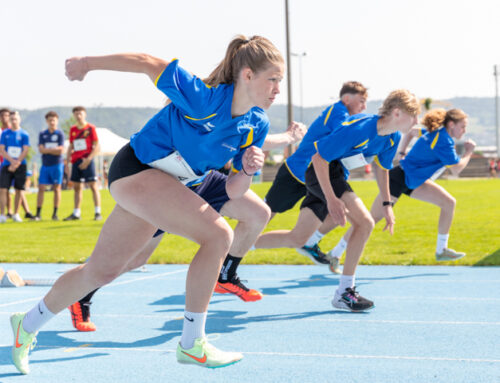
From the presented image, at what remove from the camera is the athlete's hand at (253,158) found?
333 centimetres

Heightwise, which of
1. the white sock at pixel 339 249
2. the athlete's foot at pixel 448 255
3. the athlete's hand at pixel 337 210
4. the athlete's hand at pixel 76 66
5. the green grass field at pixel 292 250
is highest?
the athlete's hand at pixel 76 66

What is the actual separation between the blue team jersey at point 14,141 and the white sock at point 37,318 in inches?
435

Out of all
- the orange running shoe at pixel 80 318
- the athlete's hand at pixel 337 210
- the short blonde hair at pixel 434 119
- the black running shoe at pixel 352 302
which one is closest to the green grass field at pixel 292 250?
the short blonde hair at pixel 434 119

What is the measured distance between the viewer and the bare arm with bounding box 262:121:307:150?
14.5ft

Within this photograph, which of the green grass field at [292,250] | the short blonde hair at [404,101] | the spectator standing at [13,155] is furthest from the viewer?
the spectator standing at [13,155]

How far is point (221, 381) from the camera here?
337 centimetres

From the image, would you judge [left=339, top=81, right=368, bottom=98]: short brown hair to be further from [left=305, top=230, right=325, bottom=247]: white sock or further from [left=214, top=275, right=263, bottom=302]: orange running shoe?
[left=214, top=275, right=263, bottom=302]: orange running shoe

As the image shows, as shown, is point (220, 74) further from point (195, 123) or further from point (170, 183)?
point (170, 183)

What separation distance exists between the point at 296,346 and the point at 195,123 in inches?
65.7

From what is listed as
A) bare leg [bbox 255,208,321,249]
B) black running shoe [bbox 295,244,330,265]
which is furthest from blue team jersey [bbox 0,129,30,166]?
bare leg [bbox 255,208,321,249]

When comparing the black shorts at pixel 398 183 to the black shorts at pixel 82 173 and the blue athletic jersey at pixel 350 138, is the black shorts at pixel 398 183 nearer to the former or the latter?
the blue athletic jersey at pixel 350 138

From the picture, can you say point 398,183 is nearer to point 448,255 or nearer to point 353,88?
point 448,255

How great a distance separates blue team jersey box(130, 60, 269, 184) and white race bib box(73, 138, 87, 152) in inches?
399

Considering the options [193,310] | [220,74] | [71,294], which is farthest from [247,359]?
[220,74]
